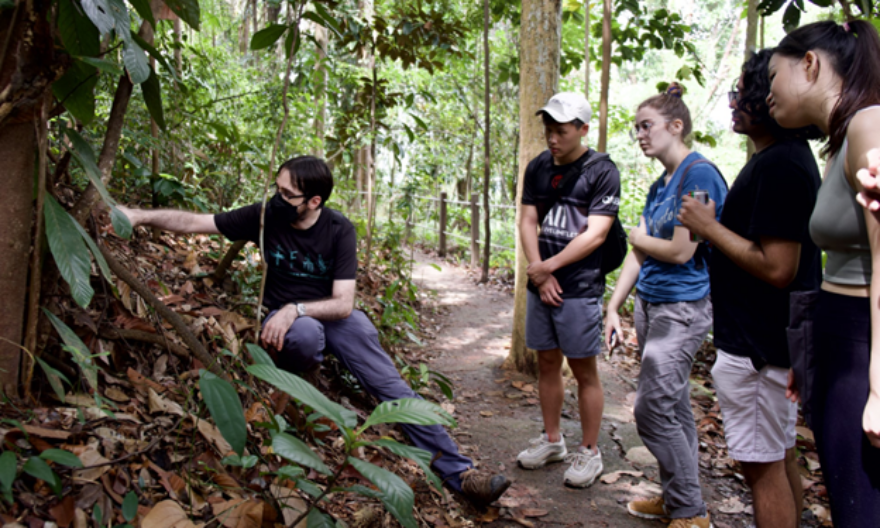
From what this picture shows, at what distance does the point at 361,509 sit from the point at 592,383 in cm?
148

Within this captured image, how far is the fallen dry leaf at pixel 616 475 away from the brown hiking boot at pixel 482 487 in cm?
75

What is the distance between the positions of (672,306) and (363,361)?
149 cm

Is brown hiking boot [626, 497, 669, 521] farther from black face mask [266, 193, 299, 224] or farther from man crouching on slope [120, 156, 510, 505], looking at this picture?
black face mask [266, 193, 299, 224]

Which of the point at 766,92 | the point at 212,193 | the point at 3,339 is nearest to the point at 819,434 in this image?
the point at 766,92

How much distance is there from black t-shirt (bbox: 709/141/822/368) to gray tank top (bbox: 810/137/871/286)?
45 centimetres

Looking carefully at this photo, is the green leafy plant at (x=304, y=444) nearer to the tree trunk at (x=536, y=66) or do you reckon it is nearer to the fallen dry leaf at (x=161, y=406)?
the fallen dry leaf at (x=161, y=406)

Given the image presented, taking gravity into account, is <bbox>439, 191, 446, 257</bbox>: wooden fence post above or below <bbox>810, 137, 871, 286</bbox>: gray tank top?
below

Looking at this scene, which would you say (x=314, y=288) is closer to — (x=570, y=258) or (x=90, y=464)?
(x=570, y=258)

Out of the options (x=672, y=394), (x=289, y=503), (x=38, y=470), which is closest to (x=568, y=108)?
(x=672, y=394)

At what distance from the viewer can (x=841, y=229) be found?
1.44 metres

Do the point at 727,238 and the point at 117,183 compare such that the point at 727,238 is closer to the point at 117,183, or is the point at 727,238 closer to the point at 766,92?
the point at 766,92

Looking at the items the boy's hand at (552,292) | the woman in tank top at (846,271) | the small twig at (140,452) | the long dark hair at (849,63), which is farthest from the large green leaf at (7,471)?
the boy's hand at (552,292)

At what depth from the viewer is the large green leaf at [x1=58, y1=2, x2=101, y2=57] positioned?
66.1 inches

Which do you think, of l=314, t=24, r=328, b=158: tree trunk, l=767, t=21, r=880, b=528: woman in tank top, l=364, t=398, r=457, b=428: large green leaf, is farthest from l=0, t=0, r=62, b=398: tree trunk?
l=314, t=24, r=328, b=158: tree trunk
